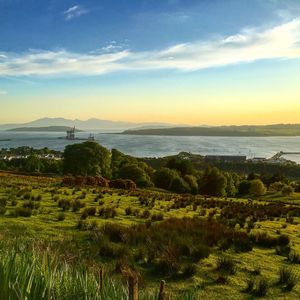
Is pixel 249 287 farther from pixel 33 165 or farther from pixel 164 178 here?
pixel 33 165

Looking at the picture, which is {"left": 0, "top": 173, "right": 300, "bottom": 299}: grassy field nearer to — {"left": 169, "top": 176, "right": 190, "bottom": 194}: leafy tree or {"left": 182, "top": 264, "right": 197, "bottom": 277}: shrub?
{"left": 182, "top": 264, "right": 197, "bottom": 277}: shrub

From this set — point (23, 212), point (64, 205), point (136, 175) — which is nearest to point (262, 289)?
point (23, 212)

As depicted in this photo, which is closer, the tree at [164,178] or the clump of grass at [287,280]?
the clump of grass at [287,280]

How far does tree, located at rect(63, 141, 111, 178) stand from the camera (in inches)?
2574

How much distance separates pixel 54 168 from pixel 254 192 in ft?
127

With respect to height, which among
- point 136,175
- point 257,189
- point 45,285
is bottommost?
point 257,189

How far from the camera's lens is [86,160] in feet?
216

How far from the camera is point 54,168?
79.6m

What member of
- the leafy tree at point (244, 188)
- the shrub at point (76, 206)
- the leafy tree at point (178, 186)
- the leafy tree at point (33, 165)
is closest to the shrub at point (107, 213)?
the shrub at point (76, 206)

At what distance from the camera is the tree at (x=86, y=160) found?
2574 inches

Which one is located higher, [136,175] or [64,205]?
[64,205]

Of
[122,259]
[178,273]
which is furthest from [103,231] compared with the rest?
[178,273]

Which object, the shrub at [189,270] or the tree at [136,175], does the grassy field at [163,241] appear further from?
the tree at [136,175]

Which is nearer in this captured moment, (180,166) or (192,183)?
(192,183)
